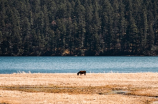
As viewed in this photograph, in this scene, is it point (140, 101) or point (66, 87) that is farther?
point (66, 87)

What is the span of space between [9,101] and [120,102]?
950 centimetres

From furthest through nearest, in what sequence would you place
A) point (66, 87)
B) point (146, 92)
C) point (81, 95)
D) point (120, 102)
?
point (66, 87) < point (146, 92) < point (81, 95) < point (120, 102)

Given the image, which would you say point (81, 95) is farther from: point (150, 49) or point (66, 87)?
point (150, 49)

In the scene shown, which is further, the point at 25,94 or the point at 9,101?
the point at 25,94

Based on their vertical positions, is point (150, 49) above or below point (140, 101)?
below

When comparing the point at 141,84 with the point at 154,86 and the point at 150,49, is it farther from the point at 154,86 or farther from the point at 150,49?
the point at 150,49

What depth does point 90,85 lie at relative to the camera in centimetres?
4616

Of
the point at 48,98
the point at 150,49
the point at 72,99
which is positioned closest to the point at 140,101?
the point at 72,99

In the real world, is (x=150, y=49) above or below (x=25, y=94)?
below

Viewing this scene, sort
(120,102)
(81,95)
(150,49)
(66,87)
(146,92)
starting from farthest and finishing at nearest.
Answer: (150,49) < (66,87) < (146,92) < (81,95) < (120,102)

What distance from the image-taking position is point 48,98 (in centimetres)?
3441

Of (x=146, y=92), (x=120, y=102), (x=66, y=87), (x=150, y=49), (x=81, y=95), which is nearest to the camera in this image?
(x=120, y=102)

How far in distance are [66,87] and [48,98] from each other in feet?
34.5

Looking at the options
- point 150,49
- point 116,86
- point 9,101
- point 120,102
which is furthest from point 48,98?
point 150,49
